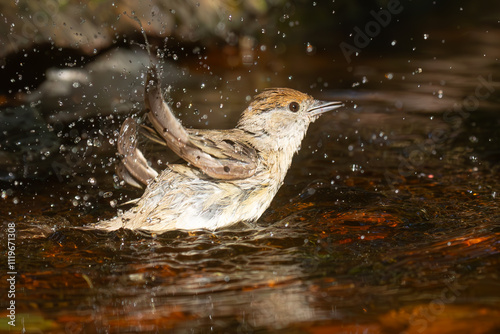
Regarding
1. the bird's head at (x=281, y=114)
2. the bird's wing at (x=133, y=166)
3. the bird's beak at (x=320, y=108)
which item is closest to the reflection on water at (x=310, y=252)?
the bird's wing at (x=133, y=166)

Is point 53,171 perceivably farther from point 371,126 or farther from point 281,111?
point 371,126

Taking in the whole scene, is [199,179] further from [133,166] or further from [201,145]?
[133,166]

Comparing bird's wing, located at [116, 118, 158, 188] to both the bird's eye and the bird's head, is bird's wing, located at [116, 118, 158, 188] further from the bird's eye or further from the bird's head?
the bird's eye

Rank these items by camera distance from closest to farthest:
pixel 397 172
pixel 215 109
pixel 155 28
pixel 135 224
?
pixel 135 224 → pixel 397 172 → pixel 215 109 → pixel 155 28

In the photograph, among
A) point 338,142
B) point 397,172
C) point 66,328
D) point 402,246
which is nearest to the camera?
point 66,328

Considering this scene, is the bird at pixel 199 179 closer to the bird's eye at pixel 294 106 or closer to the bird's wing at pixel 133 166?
the bird's wing at pixel 133 166

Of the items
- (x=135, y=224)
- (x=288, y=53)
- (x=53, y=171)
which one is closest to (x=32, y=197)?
(x=53, y=171)

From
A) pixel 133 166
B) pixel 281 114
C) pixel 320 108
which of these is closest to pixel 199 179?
pixel 133 166
